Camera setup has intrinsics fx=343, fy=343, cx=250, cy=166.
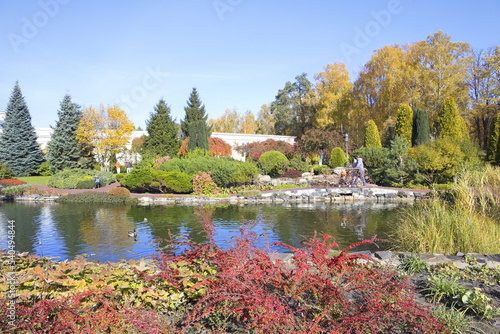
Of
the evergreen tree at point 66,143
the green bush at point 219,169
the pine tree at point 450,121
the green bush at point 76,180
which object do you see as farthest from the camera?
the evergreen tree at point 66,143

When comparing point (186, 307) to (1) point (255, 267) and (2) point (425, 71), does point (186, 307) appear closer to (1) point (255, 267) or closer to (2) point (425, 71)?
(1) point (255, 267)

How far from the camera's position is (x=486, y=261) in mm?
4031

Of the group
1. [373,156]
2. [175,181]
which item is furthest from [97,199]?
[373,156]

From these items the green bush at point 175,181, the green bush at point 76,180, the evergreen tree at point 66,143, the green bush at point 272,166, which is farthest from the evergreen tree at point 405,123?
the evergreen tree at point 66,143

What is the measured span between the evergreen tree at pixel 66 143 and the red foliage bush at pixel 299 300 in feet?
85.5

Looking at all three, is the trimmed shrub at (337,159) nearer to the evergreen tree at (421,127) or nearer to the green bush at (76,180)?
the evergreen tree at (421,127)

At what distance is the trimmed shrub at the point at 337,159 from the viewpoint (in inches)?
927

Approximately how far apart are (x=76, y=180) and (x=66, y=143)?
8.70 m

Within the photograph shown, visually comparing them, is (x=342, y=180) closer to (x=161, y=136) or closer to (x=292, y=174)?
(x=292, y=174)

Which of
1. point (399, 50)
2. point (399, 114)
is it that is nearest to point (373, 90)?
point (399, 50)

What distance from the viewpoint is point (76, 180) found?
18688 millimetres

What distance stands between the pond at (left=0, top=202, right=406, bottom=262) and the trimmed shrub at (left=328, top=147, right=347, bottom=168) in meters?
11.2

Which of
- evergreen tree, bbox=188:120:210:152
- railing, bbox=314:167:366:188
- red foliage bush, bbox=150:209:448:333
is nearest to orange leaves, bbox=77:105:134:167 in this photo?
evergreen tree, bbox=188:120:210:152

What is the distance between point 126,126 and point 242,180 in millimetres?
14388
